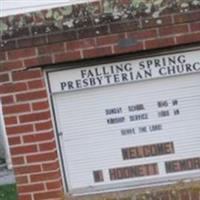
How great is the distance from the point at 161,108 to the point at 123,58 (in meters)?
0.47

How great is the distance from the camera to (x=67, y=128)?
5.98m

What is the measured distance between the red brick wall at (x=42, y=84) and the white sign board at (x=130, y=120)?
133 millimetres

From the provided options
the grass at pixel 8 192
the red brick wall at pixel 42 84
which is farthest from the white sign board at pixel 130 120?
the grass at pixel 8 192

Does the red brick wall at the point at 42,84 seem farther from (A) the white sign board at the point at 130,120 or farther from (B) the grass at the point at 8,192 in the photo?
(B) the grass at the point at 8,192

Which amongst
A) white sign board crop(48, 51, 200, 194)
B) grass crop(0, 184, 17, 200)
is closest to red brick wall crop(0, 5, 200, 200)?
white sign board crop(48, 51, 200, 194)

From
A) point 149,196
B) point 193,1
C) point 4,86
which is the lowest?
point 149,196

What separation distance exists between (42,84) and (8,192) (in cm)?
319

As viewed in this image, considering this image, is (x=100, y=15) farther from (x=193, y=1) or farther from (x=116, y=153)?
(x=116, y=153)

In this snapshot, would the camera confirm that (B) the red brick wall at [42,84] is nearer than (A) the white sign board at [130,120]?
Yes

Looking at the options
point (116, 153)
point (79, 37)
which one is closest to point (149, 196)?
point (116, 153)

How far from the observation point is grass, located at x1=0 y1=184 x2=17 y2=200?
847 centimetres

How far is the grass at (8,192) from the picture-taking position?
27.8 ft

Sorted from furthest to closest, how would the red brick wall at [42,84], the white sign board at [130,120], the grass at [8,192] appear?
the grass at [8,192], the white sign board at [130,120], the red brick wall at [42,84]

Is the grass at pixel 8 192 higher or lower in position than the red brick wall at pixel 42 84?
lower
